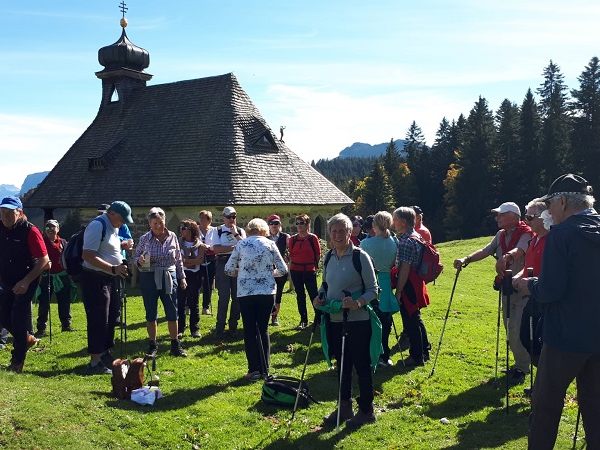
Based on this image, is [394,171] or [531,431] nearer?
[531,431]

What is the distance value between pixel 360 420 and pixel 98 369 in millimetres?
3940

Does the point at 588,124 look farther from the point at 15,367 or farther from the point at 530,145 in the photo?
the point at 15,367

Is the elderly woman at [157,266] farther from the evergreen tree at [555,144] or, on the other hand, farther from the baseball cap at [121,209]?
the evergreen tree at [555,144]

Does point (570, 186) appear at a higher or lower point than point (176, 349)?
higher

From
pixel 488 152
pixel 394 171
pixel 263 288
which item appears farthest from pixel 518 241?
pixel 394 171

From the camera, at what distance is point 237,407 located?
260 inches

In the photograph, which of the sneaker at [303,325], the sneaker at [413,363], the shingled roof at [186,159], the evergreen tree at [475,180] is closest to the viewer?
the sneaker at [413,363]

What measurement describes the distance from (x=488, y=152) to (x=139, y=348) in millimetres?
52258

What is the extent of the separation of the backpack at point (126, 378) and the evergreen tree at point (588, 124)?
49.5 metres

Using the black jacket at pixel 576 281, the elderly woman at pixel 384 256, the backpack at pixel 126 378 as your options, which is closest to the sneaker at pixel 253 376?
the backpack at pixel 126 378

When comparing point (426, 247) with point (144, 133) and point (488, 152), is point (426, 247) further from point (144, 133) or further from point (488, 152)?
point (488, 152)

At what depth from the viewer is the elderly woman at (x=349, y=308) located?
19.0 ft

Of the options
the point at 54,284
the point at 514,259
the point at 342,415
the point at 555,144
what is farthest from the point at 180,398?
the point at 555,144

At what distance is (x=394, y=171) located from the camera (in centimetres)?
7038
